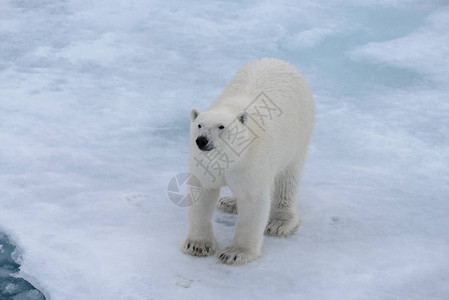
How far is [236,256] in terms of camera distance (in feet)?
13.3

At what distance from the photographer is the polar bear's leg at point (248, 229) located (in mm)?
3979

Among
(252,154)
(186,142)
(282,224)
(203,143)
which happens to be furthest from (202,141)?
(186,142)

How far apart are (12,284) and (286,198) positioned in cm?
188

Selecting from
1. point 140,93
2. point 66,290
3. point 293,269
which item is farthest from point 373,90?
point 66,290

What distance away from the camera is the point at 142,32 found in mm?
8906

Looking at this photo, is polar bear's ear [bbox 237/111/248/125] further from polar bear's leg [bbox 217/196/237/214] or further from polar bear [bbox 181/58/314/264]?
polar bear's leg [bbox 217/196/237/214]

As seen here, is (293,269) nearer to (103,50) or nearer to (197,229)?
(197,229)

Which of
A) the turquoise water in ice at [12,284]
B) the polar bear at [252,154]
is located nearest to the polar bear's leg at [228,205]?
the polar bear at [252,154]

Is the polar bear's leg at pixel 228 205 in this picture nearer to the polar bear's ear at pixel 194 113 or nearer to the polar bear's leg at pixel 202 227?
the polar bear's leg at pixel 202 227

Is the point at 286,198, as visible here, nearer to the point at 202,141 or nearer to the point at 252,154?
the point at 252,154

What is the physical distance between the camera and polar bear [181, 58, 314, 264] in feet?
12.4

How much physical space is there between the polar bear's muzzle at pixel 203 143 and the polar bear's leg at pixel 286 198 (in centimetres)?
109

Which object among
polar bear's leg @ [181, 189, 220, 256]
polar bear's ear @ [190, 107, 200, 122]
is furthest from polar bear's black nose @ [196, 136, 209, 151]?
polar bear's leg @ [181, 189, 220, 256]

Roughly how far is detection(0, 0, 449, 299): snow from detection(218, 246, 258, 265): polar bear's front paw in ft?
0.18
